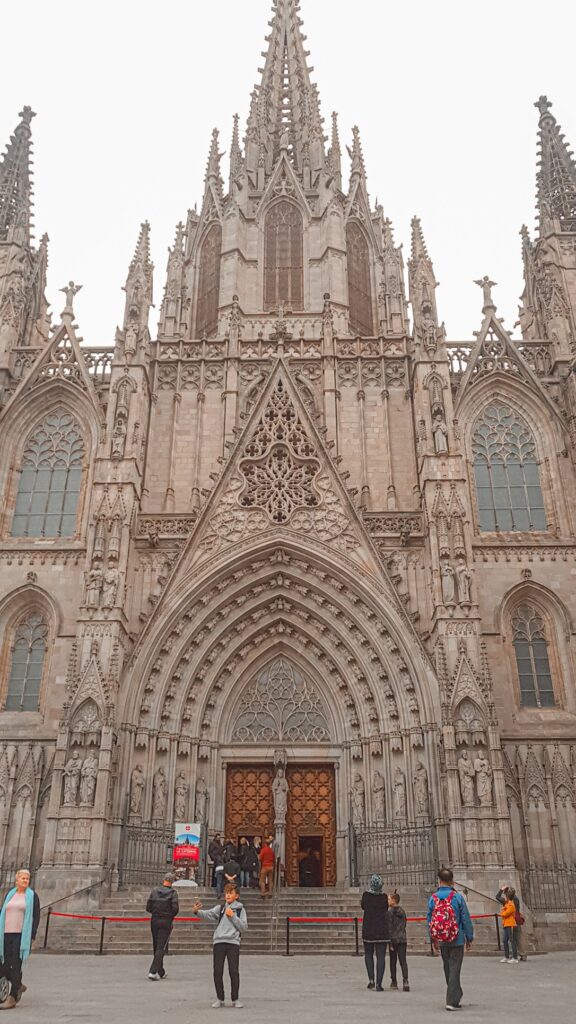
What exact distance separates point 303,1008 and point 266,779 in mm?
13983

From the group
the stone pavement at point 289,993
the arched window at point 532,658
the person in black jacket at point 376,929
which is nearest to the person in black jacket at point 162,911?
the stone pavement at point 289,993

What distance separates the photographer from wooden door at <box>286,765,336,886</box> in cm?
2102

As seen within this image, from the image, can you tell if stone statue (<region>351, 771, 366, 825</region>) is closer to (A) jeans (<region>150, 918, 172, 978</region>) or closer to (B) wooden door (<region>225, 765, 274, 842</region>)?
(B) wooden door (<region>225, 765, 274, 842</region>)

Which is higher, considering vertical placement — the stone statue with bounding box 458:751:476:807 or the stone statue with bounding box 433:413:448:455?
the stone statue with bounding box 433:413:448:455

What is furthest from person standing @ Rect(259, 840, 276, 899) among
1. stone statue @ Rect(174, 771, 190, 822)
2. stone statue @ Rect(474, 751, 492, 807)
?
stone statue @ Rect(474, 751, 492, 807)

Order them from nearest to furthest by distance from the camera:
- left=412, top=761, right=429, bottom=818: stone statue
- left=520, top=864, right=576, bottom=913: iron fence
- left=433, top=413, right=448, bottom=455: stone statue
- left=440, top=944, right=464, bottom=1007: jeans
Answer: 1. left=440, top=944, right=464, bottom=1007: jeans
2. left=520, top=864, right=576, bottom=913: iron fence
3. left=412, top=761, right=429, bottom=818: stone statue
4. left=433, top=413, right=448, bottom=455: stone statue

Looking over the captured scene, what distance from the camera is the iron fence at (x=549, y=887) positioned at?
19141 millimetres

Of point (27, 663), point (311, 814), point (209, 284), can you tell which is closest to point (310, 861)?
point (311, 814)

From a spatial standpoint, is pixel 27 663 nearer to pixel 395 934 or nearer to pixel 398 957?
pixel 395 934

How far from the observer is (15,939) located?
26.7 feet

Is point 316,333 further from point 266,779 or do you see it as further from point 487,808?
point 487,808

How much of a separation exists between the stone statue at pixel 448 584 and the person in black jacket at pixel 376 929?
35.9ft

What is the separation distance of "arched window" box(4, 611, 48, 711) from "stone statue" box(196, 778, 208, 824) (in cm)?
488

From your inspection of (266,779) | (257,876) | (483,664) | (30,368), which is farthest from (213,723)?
(30,368)
